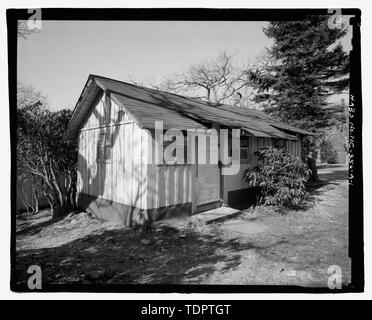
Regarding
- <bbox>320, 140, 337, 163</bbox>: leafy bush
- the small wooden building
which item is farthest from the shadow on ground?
<bbox>320, 140, 337, 163</bbox>: leafy bush

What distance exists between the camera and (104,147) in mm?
8672

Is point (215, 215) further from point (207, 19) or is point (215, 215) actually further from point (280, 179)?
point (207, 19)

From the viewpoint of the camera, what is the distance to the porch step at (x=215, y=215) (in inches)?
297

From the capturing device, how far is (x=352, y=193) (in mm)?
3527

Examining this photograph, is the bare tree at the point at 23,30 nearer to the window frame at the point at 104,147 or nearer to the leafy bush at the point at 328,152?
the window frame at the point at 104,147

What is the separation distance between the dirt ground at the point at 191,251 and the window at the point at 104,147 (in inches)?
86.8

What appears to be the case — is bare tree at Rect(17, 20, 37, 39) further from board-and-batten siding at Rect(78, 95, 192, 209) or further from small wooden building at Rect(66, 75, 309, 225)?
board-and-batten siding at Rect(78, 95, 192, 209)

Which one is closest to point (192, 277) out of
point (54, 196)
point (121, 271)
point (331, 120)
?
point (121, 271)

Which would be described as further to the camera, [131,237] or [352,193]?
[131,237]

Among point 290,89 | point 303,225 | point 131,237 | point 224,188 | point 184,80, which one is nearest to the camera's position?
point 131,237

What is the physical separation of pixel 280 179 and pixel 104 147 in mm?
6662

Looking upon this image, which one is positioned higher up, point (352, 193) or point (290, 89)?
point (290, 89)

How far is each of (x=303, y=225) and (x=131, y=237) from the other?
5238mm
